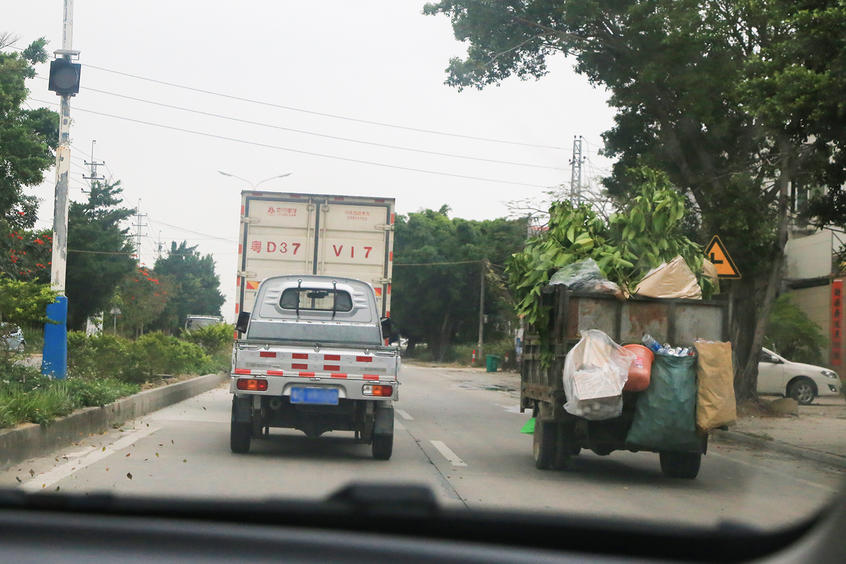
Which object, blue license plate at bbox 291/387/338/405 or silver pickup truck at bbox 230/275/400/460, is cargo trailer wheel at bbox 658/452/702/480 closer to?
silver pickup truck at bbox 230/275/400/460

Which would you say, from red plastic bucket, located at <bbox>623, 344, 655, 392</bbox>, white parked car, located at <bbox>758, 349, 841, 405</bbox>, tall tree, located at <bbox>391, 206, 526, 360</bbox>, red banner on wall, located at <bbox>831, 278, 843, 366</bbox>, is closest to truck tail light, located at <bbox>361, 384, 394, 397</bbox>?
red plastic bucket, located at <bbox>623, 344, 655, 392</bbox>

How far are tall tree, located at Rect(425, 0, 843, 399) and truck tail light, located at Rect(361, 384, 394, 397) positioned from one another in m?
8.54

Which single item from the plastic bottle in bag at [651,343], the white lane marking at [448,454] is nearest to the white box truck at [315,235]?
the white lane marking at [448,454]

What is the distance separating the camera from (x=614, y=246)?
11031 millimetres

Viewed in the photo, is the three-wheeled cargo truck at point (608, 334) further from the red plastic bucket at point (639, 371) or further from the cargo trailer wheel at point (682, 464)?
the red plastic bucket at point (639, 371)

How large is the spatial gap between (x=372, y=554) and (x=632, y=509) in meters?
5.35

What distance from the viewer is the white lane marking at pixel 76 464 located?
773 cm

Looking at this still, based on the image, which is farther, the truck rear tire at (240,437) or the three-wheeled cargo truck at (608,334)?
the truck rear tire at (240,437)

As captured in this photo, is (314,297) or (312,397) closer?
(312,397)

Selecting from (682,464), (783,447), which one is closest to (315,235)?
(783,447)

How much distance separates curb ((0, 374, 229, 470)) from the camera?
8773 mm

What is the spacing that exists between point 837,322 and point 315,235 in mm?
18710

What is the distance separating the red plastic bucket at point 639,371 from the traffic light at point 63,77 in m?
9.12

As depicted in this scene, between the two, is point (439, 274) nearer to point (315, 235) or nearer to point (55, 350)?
point (315, 235)
